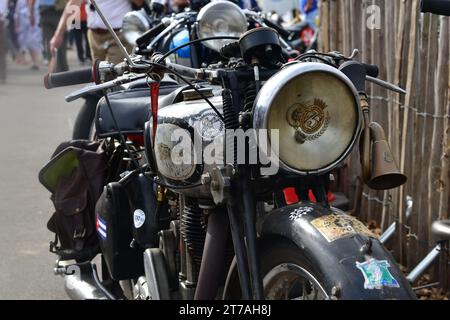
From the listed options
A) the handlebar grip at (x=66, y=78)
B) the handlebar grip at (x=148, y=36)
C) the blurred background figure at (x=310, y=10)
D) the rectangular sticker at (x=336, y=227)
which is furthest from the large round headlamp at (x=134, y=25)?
the blurred background figure at (x=310, y=10)

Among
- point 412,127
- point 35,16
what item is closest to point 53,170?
point 412,127

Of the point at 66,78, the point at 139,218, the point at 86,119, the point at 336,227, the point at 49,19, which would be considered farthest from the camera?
the point at 49,19

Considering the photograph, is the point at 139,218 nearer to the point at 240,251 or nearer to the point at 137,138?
the point at 137,138

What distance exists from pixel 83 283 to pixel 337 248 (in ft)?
5.48

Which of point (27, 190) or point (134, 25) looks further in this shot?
point (27, 190)

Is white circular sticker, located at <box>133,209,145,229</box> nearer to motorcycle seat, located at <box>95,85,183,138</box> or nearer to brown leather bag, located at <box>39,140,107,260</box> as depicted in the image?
motorcycle seat, located at <box>95,85,183,138</box>

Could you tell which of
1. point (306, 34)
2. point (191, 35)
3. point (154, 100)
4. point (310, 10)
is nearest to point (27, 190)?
point (191, 35)

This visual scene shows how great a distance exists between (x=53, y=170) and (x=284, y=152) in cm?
152

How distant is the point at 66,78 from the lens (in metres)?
2.97

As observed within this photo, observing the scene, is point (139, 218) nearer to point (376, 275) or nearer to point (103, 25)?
point (376, 275)

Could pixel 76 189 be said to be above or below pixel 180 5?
below

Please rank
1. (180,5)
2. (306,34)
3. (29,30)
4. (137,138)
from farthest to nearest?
(29,30) → (306,34) → (180,5) → (137,138)

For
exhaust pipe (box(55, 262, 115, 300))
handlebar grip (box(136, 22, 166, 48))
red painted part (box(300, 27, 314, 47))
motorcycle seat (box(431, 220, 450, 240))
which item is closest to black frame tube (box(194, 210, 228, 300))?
motorcycle seat (box(431, 220, 450, 240))

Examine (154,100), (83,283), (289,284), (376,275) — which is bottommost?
(83,283)
